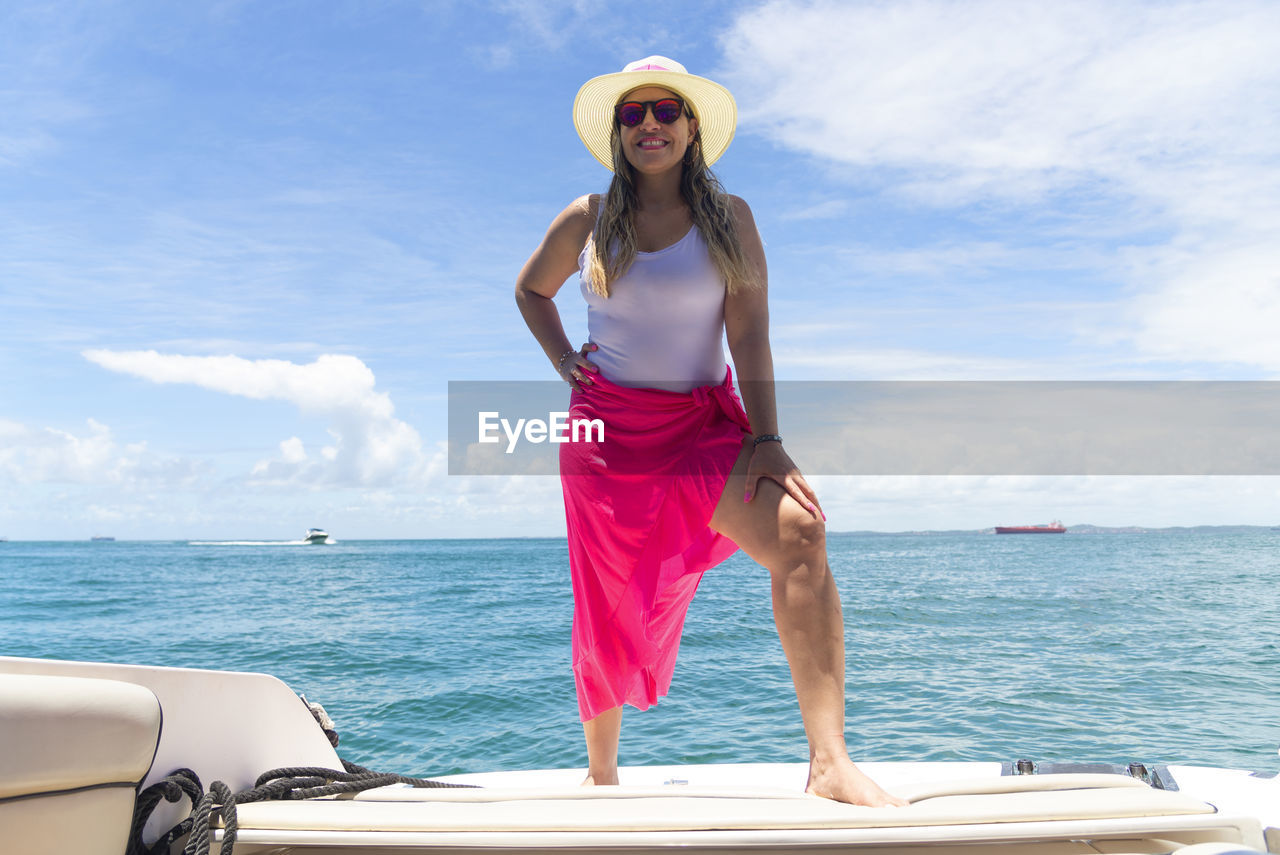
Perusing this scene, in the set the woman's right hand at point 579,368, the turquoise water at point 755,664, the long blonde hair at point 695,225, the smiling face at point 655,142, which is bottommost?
the turquoise water at point 755,664

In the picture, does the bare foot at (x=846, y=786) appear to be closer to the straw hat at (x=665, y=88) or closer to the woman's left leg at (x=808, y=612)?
the woman's left leg at (x=808, y=612)

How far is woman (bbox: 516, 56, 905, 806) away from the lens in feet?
8.14

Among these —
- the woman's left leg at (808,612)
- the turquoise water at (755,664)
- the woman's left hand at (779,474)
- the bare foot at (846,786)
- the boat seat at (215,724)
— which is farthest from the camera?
the turquoise water at (755,664)

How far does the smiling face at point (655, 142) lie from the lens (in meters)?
2.64

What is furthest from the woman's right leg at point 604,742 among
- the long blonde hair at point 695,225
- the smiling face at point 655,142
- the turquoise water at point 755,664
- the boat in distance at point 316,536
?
the boat in distance at point 316,536

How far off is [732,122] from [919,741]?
251 inches

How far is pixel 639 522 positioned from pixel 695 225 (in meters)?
0.91

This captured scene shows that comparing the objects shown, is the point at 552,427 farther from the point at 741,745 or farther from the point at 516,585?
the point at 516,585

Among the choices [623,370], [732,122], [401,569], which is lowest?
[401,569]

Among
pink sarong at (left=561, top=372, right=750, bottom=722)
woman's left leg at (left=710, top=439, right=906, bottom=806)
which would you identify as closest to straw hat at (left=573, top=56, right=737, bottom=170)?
pink sarong at (left=561, top=372, right=750, bottom=722)

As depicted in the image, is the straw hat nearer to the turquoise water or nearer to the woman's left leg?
the woman's left leg

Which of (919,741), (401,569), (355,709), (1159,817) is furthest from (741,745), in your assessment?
(401,569)

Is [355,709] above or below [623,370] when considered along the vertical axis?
below

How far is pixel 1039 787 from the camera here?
5.51 feet
